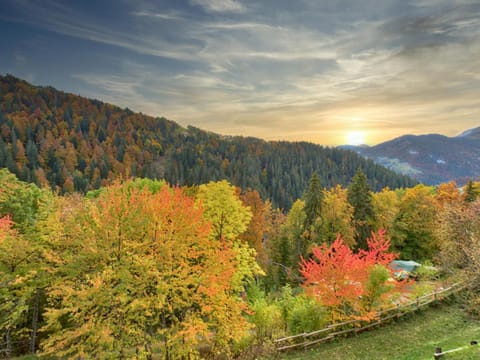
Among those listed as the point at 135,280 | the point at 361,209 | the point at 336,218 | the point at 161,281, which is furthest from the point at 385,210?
the point at 135,280

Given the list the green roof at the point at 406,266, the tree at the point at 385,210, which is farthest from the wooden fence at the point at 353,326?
the tree at the point at 385,210

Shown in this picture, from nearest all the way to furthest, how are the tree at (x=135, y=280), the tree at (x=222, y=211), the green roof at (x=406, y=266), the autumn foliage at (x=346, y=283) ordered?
the tree at (x=135, y=280) → the autumn foliage at (x=346, y=283) → the tree at (x=222, y=211) → the green roof at (x=406, y=266)

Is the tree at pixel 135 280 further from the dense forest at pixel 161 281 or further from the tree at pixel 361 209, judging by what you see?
the tree at pixel 361 209

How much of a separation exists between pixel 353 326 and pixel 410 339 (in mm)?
3747

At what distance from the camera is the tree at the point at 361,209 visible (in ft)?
146

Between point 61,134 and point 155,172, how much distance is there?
60.2 m

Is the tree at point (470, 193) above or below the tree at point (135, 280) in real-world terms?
above

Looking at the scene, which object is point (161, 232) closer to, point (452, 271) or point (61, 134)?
point (452, 271)

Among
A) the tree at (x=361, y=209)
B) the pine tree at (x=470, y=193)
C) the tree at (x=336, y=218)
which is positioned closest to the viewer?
the tree at (x=336, y=218)

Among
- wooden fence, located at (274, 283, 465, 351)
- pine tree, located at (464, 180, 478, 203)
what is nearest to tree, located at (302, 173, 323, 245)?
wooden fence, located at (274, 283, 465, 351)

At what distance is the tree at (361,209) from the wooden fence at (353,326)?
19850 mm

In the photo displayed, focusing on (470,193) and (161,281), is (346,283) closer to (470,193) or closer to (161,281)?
(161,281)

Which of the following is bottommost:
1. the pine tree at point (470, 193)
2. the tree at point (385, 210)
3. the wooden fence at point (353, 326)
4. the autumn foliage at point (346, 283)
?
the wooden fence at point (353, 326)

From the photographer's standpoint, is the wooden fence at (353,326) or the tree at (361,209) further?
the tree at (361,209)
